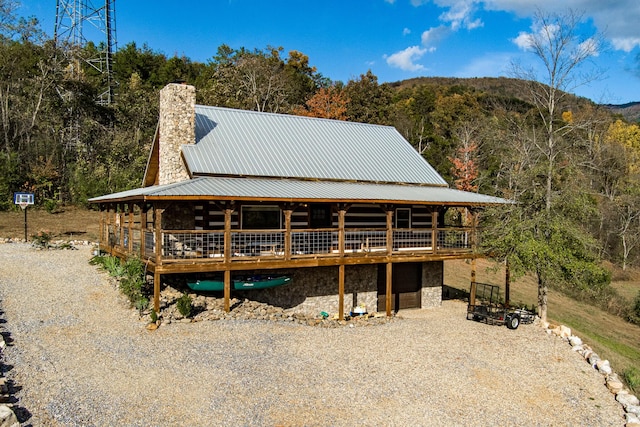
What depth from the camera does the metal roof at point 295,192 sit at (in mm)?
14203

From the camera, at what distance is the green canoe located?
15.2 metres

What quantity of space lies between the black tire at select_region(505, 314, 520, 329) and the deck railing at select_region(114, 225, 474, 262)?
3.57 m

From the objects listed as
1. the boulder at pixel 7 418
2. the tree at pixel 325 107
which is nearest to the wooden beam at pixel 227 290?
the boulder at pixel 7 418

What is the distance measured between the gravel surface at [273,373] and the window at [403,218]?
6042 millimetres

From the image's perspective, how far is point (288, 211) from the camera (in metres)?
15.4

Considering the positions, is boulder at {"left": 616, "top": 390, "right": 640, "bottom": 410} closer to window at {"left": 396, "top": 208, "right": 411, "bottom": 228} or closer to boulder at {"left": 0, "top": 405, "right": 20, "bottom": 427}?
window at {"left": 396, "top": 208, "right": 411, "bottom": 228}

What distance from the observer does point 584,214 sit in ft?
56.5

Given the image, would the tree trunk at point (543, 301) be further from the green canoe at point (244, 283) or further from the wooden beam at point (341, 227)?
the green canoe at point (244, 283)

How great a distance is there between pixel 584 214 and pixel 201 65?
183 feet

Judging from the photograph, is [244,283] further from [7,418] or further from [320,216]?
[7,418]

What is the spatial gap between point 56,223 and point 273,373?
79.5ft

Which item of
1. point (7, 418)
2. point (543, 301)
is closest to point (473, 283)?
point (543, 301)

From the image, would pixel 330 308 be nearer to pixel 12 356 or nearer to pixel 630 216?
pixel 12 356

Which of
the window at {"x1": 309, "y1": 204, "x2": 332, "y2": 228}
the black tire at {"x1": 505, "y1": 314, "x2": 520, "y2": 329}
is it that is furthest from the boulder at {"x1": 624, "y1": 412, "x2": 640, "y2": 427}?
the window at {"x1": 309, "y1": 204, "x2": 332, "y2": 228}
